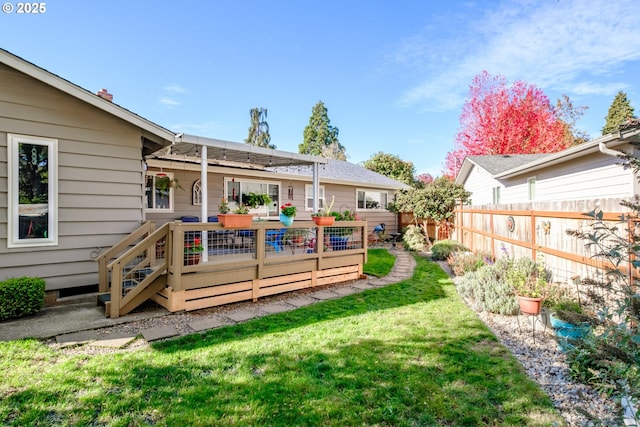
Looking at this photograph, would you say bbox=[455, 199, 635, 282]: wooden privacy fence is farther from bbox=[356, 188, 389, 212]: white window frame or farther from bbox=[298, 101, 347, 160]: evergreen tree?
bbox=[298, 101, 347, 160]: evergreen tree

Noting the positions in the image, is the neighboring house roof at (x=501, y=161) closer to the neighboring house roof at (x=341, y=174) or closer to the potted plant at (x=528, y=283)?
the neighboring house roof at (x=341, y=174)

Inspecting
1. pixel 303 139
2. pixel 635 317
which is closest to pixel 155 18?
pixel 635 317

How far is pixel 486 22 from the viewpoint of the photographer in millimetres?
8664

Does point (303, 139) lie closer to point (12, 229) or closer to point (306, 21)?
point (306, 21)

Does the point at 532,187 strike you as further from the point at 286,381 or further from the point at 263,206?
the point at 286,381

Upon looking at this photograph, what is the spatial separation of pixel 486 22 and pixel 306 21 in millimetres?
6248

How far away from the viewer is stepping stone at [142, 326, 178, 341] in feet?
13.4

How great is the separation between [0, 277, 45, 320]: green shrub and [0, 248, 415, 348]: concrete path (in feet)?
0.50

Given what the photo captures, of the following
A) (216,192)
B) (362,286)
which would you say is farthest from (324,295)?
(216,192)

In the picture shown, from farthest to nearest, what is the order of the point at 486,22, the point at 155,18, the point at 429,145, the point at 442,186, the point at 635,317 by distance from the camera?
the point at 429,145 < the point at 442,186 < the point at 155,18 < the point at 486,22 < the point at 635,317

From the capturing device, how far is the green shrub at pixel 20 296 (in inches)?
179

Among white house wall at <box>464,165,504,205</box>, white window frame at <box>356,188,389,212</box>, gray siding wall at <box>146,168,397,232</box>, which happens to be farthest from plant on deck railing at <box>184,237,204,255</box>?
white house wall at <box>464,165,504,205</box>

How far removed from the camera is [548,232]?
6.07m

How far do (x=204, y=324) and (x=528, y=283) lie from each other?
200 inches
